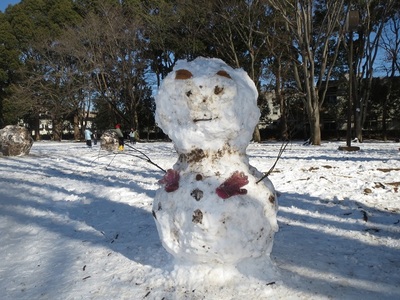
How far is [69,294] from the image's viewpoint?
126 inches

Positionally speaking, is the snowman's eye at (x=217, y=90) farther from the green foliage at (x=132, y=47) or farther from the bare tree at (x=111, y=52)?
the bare tree at (x=111, y=52)

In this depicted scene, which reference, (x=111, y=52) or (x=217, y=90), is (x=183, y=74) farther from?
(x=111, y=52)

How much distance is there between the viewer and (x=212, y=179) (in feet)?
10.2

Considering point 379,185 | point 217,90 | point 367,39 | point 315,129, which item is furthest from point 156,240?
point 367,39

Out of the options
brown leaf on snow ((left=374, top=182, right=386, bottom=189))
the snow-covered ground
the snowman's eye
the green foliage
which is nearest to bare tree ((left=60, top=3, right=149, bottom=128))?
the green foliage

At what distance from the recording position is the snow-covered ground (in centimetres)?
321

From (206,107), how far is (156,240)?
216 cm

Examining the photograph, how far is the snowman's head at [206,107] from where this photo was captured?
308 cm

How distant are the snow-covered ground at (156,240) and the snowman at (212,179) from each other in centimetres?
36

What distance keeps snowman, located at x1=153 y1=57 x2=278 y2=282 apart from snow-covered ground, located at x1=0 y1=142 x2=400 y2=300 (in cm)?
36

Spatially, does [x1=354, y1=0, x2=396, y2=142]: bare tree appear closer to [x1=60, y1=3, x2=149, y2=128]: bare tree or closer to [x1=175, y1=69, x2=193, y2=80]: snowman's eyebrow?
[x1=60, y1=3, x2=149, y2=128]: bare tree

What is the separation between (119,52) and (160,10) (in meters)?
4.43

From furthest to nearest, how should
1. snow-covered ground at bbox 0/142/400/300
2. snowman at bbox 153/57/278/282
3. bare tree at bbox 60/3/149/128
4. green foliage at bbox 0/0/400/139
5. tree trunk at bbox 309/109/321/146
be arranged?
1. bare tree at bbox 60/3/149/128
2. green foliage at bbox 0/0/400/139
3. tree trunk at bbox 309/109/321/146
4. snow-covered ground at bbox 0/142/400/300
5. snowman at bbox 153/57/278/282

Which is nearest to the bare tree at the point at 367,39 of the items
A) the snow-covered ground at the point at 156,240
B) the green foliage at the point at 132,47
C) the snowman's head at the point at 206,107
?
the green foliage at the point at 132,47
